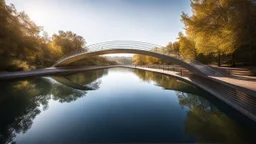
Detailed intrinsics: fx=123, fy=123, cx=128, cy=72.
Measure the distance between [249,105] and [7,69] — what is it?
2341 centimetres

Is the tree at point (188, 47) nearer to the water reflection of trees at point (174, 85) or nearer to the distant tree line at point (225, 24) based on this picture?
the distant tree line at point (225, 24)

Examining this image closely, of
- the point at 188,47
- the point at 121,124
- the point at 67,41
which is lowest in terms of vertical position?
the point at 121,124

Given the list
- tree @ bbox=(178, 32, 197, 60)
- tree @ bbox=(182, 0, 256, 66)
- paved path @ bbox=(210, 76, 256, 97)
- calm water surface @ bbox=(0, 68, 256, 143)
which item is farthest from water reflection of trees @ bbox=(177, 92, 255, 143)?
tree @ bbox=(178, 32, 197, 60)

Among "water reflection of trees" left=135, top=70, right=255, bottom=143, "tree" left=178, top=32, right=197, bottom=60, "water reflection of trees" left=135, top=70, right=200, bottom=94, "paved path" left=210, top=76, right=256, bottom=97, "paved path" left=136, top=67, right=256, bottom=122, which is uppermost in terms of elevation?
"tree" left=178, top=32, right=197, bottom=60

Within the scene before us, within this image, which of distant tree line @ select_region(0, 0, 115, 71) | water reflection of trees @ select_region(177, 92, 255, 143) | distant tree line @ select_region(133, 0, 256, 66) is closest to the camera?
water reflection of trees @ select_region(177, 92, 255, 143)

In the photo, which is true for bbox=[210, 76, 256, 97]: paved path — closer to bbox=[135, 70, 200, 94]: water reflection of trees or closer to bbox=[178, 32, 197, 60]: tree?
bbox=[135, 70, 200, 94]: water reflection of trees

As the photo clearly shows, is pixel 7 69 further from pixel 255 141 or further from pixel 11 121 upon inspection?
pixel 255 141

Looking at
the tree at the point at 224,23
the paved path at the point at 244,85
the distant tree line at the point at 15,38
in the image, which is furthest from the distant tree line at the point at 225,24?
the distant tree line at the point at 15,38

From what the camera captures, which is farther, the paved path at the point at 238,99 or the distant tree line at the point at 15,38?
the distant tree line at the point at 15,38

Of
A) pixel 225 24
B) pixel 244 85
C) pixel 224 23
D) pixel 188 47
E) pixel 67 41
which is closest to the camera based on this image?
pixel 244 85

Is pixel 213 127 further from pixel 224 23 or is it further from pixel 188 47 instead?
pixel 188 47

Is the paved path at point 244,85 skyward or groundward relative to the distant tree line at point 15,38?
groundward

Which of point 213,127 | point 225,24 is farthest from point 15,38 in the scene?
point 225,24

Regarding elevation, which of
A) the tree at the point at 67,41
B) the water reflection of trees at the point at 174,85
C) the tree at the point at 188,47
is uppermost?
the tree at the point at 67,41
